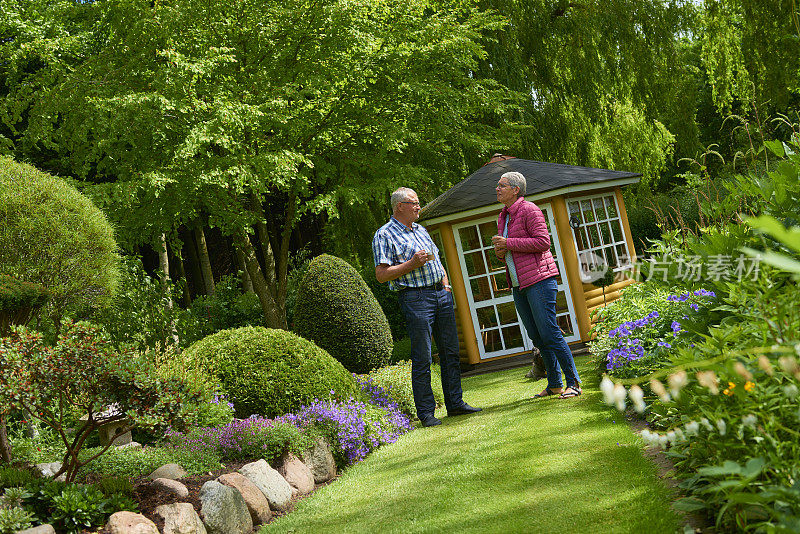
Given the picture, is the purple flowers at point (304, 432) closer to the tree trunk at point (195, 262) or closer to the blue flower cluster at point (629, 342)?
the blue flower cluster at point (629, 342)

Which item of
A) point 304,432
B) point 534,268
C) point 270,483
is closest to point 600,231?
point 534,268

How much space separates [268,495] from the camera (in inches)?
166

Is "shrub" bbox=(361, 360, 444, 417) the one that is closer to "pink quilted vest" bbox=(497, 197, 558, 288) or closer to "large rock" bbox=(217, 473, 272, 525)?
"pink quilted vest" bbox=(497, 197, 558, 288)

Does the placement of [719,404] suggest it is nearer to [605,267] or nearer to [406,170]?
[605,267]

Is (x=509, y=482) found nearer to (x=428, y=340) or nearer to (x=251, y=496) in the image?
(x=251, y=496)

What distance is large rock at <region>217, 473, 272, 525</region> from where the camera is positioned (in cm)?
399

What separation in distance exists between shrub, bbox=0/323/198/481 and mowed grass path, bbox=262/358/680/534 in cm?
94

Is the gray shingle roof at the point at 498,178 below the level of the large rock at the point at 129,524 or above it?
above

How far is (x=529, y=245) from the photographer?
17.7ft

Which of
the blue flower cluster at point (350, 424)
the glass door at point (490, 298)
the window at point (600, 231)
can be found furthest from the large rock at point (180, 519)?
the window at point (600, 231)

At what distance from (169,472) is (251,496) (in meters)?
0.62

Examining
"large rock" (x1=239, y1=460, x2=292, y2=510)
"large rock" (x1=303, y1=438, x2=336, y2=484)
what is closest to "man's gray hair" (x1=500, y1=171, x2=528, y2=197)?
"large rock" (x1=303, y1=438, x2=336, y2=484)

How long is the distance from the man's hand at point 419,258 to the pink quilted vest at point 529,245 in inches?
26.9

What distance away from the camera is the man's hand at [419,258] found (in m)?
5.23
